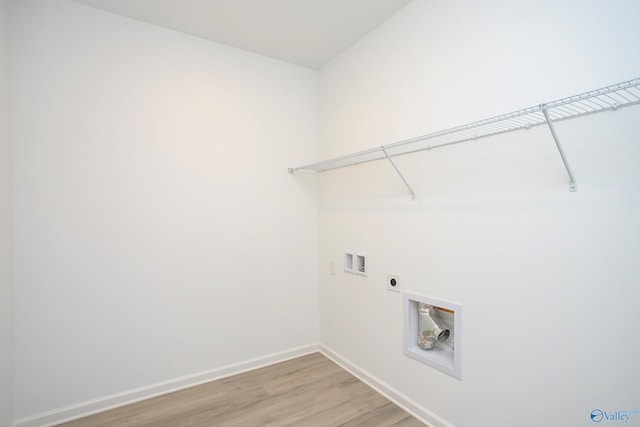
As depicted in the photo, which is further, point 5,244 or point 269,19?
point 269,19

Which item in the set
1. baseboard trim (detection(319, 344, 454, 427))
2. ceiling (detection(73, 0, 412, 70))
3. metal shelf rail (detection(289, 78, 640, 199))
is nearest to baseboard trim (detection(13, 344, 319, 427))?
baseboard trim (detection(319, 344, 454, 427))

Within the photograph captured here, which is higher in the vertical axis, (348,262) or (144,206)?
(144,206)

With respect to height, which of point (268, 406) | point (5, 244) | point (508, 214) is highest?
point (508, 214)

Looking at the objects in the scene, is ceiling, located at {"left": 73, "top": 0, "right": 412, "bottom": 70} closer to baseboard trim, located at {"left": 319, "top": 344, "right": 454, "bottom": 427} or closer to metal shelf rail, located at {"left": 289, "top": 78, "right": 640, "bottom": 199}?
metal shelf rail, located at {"left": 289, "top": 78, "right": 640, "bottom": 199}

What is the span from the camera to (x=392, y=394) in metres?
2.14

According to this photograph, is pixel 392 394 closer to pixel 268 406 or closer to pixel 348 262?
pixel 268 406

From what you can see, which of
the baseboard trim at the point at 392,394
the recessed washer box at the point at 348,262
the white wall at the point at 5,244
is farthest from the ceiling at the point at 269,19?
the baseboard trim at the point at 392,394

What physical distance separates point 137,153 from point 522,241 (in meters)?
2.44

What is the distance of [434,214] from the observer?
6.14 feet

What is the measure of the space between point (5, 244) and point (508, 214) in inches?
107

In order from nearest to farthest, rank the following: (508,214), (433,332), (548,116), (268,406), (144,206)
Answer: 1. (548,116)
2. (508,214)
3. (433,332)
4. (268,406)
5. (144,206)

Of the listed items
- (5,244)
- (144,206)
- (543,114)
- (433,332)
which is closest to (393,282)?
(433,332)

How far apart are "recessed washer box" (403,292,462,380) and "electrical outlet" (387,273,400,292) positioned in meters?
0.09

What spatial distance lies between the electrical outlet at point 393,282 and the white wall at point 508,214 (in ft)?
0.17
